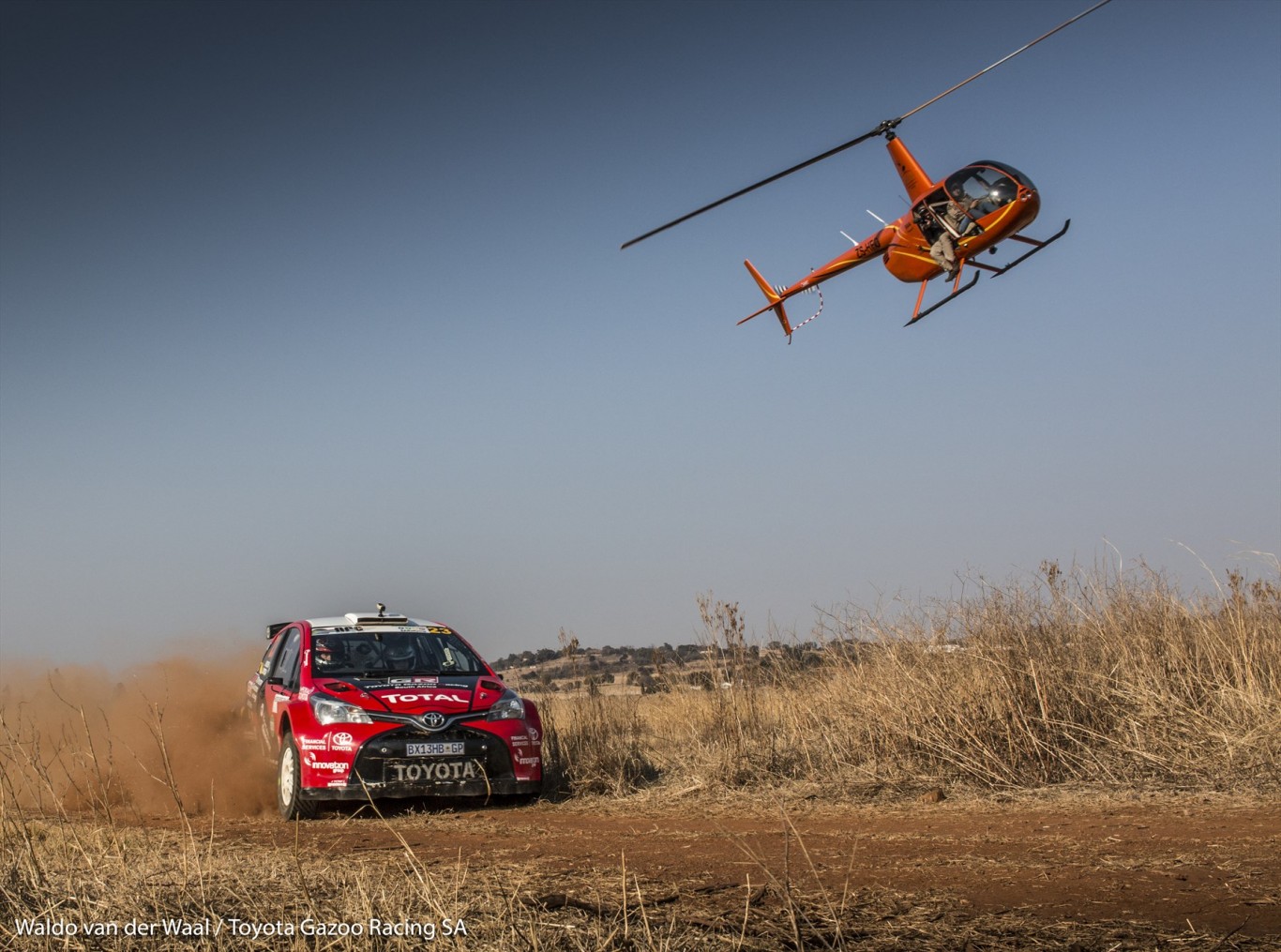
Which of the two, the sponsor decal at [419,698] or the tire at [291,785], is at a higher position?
the sponsor decal at [419,698]

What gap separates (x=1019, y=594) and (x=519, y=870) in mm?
6942

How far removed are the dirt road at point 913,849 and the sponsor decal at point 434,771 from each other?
33 cm

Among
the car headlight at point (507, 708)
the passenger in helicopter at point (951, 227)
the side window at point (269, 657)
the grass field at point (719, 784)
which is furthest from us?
the passenger in helicopter at point (951, 227)

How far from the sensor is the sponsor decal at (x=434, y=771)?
9.84 meters

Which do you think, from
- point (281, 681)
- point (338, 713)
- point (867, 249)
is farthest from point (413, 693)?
point (867, 249)

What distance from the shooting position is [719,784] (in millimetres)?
10961

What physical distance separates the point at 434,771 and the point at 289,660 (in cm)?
243

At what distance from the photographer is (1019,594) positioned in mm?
11453

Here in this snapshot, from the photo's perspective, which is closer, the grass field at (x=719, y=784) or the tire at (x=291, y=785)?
the grass field at (x=719, y=784)

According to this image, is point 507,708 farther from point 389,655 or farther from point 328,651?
point 328,651

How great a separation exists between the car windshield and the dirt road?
1.44 metres

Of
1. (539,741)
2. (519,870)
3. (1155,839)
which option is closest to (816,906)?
(519,870)

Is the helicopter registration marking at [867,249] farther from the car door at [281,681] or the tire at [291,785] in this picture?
the tire at [291,785]

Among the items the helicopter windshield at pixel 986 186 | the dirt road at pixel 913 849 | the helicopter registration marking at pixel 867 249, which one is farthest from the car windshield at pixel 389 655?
the helicopter registration marking at pixel 867 249
